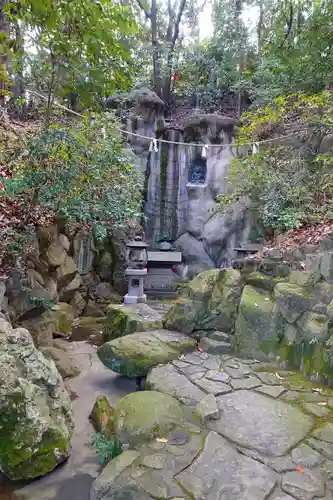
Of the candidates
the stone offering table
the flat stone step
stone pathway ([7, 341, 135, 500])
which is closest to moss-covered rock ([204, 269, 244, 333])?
the flat stone step

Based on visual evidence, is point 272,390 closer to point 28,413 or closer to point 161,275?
point 28,413

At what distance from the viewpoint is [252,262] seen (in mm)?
6285

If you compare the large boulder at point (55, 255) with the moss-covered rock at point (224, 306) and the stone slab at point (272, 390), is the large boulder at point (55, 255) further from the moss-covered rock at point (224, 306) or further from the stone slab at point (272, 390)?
the stone slab at point (272, 390)

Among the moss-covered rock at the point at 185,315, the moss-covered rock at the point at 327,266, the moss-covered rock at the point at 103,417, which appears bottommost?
the moss-covered rock at the point at 103,417

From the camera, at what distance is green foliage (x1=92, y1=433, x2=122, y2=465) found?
326cm

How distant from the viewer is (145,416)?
3391 mm

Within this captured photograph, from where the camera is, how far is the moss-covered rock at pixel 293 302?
489cm

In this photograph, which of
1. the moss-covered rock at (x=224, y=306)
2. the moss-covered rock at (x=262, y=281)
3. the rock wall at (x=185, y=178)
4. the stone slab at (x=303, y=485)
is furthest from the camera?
the rock wall at (x=185, y=178)

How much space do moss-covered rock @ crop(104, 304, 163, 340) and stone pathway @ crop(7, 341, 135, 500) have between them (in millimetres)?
667

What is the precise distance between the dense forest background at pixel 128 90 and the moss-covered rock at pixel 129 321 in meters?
1.75

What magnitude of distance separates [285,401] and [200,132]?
12.9 meters

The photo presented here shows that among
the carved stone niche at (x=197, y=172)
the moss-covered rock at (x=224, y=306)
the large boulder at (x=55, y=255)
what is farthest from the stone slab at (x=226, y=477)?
the carved stone niche at (x=197, y=172)

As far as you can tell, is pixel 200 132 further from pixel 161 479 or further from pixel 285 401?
pixel 161 479

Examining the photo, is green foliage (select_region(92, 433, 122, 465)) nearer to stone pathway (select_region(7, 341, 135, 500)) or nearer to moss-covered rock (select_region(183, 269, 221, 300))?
stone pathway (select_region(7, 341, 135, 500))
